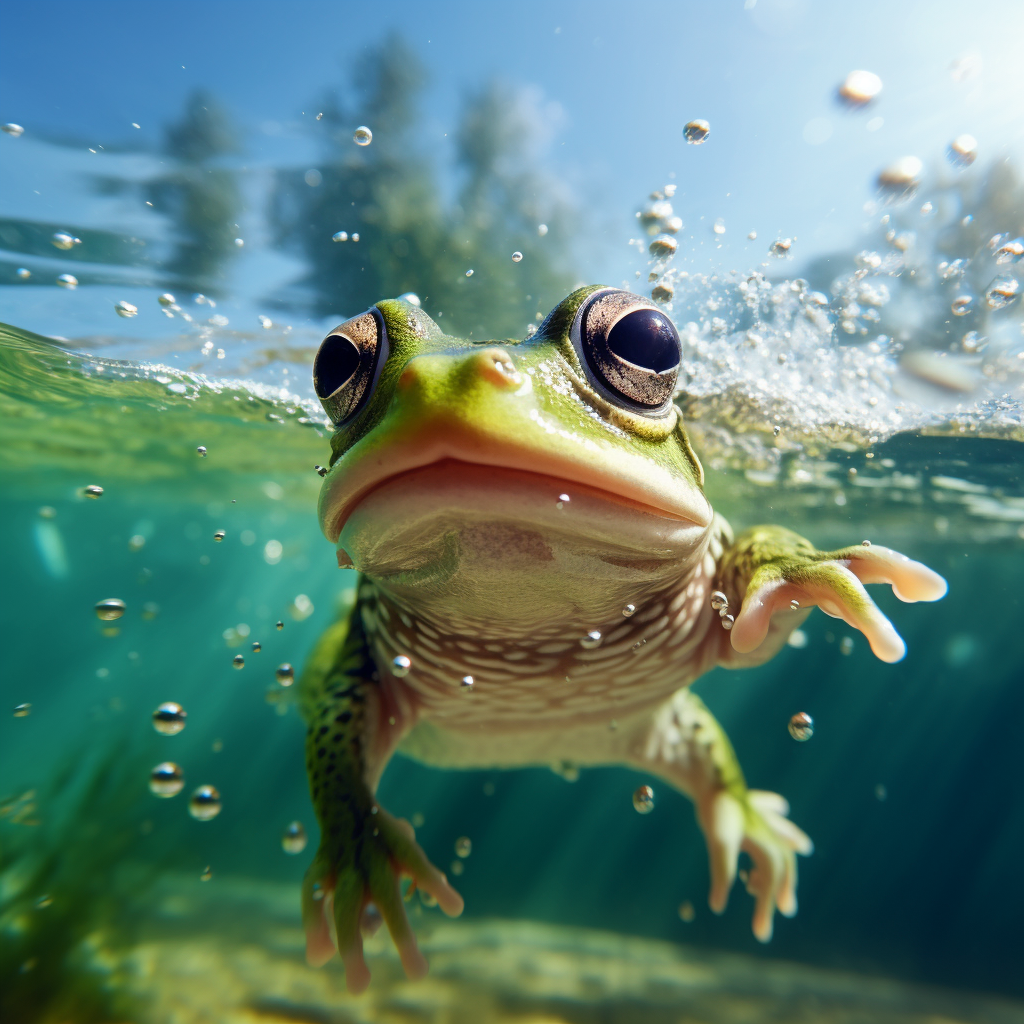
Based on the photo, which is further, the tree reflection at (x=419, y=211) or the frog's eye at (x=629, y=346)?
the tree reflection at (x=419, y=211)

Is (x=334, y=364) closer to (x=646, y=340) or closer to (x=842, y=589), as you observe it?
(x=646, y=340)

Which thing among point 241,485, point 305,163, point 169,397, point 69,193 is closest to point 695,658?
point 305,163

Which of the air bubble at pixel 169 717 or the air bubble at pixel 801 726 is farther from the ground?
the air bubble at pixel 801 726

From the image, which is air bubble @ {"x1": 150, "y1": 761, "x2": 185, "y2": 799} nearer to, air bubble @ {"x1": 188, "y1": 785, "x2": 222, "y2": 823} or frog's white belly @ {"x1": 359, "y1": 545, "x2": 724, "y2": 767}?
air bubble @ {"x1": 188, "y1": 785, "x2": 222, "y2": 823}

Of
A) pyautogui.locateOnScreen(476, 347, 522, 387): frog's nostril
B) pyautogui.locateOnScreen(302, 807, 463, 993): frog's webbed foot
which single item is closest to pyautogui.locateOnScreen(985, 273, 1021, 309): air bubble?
pyautogui.locateOnScreen(476, 347, 522, 387): frog's nostril

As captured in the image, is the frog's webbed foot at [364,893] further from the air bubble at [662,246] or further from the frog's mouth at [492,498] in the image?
the air bubble at [662,246]

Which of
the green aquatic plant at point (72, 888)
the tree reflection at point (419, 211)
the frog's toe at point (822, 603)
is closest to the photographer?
the frog's toe at point (822, 603)

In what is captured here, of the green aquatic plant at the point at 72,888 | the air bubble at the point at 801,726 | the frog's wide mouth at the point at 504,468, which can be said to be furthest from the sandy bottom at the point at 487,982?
the frog's wide mouth at the point at 504,468
